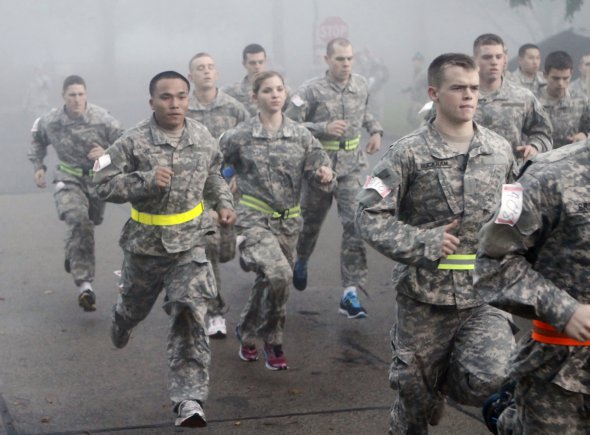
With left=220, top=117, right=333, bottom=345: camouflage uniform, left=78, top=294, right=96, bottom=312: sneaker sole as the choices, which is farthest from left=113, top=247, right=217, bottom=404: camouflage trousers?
left=78, top=294, right=96, bottom=312: sneaker sole

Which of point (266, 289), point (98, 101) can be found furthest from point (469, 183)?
point (98, 101)

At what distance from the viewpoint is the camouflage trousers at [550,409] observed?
13.0 ft

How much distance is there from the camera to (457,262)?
5340 millimetres

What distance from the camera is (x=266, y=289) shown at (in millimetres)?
7676

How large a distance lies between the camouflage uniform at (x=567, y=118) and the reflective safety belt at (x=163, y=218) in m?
4.34

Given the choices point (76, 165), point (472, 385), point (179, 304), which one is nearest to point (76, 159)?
point (76, 165)

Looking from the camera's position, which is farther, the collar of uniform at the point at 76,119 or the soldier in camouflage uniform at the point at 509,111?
the collar of uniform at the point at 76,119

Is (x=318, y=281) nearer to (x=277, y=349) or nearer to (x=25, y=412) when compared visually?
(x=277, y=349)

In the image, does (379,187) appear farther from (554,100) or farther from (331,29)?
(331,29)

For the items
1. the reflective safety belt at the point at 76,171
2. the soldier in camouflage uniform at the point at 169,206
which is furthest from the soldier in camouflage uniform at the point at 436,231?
the reflective safety belt at the point at 76,171

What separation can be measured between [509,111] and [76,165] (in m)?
4.13

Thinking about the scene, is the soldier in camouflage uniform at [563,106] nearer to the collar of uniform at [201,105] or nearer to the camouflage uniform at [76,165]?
the collar of uniform at [201,105]

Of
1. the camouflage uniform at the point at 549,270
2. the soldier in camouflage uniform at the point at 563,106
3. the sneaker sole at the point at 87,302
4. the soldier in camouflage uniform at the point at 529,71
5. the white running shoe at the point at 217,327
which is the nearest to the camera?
the camouflage uniform at the point at 549,270

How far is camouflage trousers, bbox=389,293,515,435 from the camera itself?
17.1 ft
